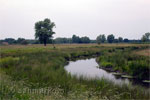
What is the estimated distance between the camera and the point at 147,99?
21.2 feet

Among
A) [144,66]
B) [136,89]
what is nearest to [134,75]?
[144,66]

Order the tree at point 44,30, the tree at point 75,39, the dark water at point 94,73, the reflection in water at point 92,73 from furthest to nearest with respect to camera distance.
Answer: the tree at point 75,39 < the tree at point 44,30 < the reflection in water at point 92,73 < the dark water at point 94,73

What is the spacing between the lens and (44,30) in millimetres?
43594

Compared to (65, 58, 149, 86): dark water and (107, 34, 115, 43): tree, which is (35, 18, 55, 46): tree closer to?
(65, 58, 149, 86): dark water

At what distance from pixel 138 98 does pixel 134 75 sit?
24.3 feet

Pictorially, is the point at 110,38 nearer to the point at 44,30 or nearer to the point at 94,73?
the point at 44,30

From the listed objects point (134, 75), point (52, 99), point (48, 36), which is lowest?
point (134, 75)

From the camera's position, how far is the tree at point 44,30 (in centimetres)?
4403

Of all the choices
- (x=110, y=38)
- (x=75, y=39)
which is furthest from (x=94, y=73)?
(x=110, y=38)

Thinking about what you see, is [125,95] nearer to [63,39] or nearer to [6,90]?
[6,90]

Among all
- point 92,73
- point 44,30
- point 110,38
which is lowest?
point 92,73

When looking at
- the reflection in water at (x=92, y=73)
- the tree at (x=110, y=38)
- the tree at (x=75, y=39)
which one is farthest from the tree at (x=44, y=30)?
the tree at (x=110, y=38)

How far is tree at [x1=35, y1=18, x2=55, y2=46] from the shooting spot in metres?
44.0

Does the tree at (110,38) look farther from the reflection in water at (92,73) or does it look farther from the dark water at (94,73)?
the dark water at (94,73)
